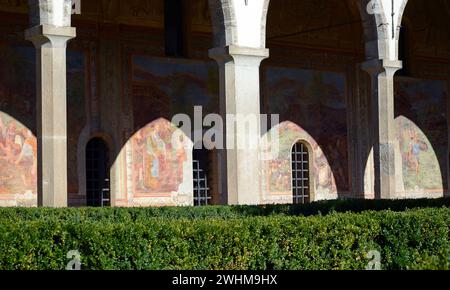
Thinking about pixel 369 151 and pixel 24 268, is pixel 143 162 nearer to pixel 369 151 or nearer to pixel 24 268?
pixel 369 151

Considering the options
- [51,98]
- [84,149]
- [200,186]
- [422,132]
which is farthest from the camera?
[422,132]

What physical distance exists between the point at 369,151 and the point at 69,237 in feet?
55.7

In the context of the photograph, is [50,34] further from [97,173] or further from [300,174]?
[300,174]

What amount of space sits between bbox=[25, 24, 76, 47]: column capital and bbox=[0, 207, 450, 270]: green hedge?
5184mm

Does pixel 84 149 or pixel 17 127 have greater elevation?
pixel 17 127

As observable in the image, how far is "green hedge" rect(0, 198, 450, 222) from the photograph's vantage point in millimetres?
12797

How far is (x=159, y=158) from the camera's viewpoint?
66.4ft

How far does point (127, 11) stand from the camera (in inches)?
782

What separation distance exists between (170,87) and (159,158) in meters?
1.71

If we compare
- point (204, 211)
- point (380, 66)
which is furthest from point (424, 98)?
point (204, 211)

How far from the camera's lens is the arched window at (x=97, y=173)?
19375 mm

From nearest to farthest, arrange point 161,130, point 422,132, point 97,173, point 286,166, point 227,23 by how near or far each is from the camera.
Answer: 1. point 227,23
2. point 97,173
3. point 161,130
4. point 286,166
5. point 422,132

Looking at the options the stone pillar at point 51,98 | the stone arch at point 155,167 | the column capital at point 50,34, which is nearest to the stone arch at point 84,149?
the stone arch at point 155,167

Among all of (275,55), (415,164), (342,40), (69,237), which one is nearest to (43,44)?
(69,237)
